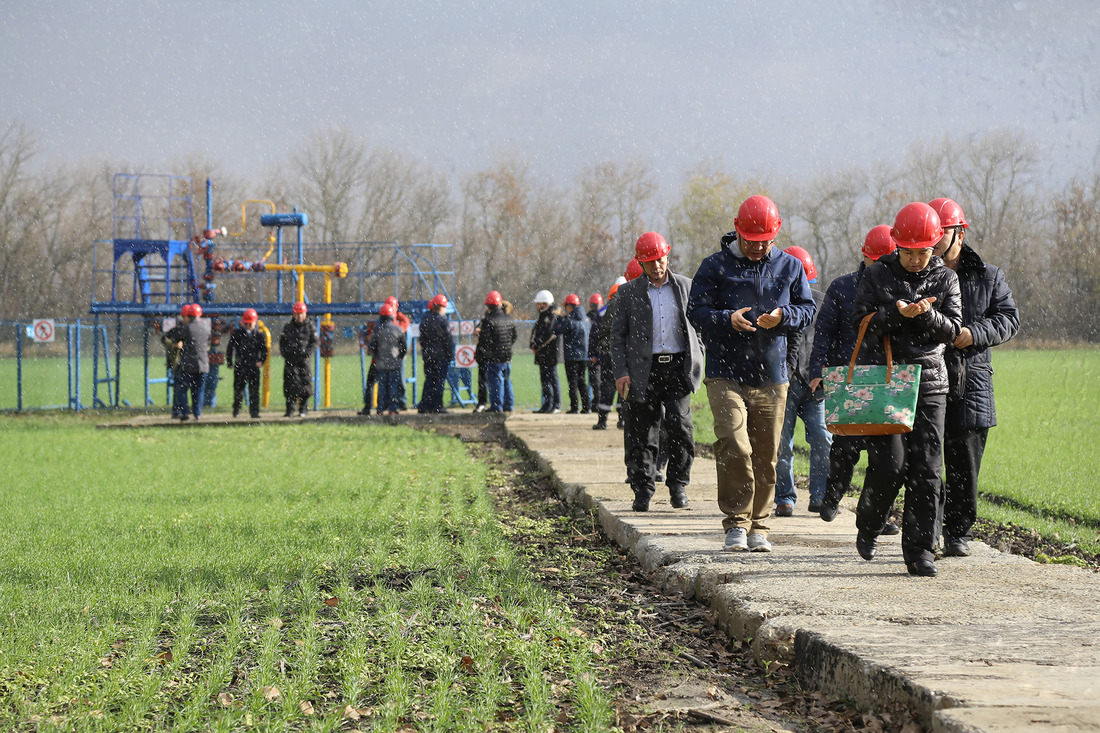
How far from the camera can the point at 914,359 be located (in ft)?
16.9

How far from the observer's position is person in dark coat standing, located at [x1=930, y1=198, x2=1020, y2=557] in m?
5.55

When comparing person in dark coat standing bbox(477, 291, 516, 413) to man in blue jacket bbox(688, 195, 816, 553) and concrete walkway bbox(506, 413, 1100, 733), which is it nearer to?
concrete walkway bbox(506, 413, 1100, 733)

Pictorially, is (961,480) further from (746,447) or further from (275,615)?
(275,615)

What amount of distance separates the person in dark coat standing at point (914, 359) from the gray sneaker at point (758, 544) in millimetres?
788

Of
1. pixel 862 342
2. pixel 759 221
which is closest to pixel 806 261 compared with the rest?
pixel 759 221

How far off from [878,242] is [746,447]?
5.88ft

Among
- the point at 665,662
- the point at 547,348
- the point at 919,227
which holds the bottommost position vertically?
the point at 665,662

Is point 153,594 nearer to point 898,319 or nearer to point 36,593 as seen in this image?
point 36,593

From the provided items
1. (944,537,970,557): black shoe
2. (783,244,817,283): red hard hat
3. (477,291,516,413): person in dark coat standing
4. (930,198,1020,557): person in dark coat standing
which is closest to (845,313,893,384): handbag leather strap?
(930,198,1020,557): person in dark coat standing

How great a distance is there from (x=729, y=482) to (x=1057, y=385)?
2660 centimetres

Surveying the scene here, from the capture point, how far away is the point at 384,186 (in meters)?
55.6

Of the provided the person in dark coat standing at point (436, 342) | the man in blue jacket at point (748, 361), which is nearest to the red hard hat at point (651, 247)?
the man in blue jacket at point (748, 361)

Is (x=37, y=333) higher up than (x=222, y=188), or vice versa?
(x=222, y=188)

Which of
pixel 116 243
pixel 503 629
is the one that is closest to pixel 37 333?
pixel 116 243
